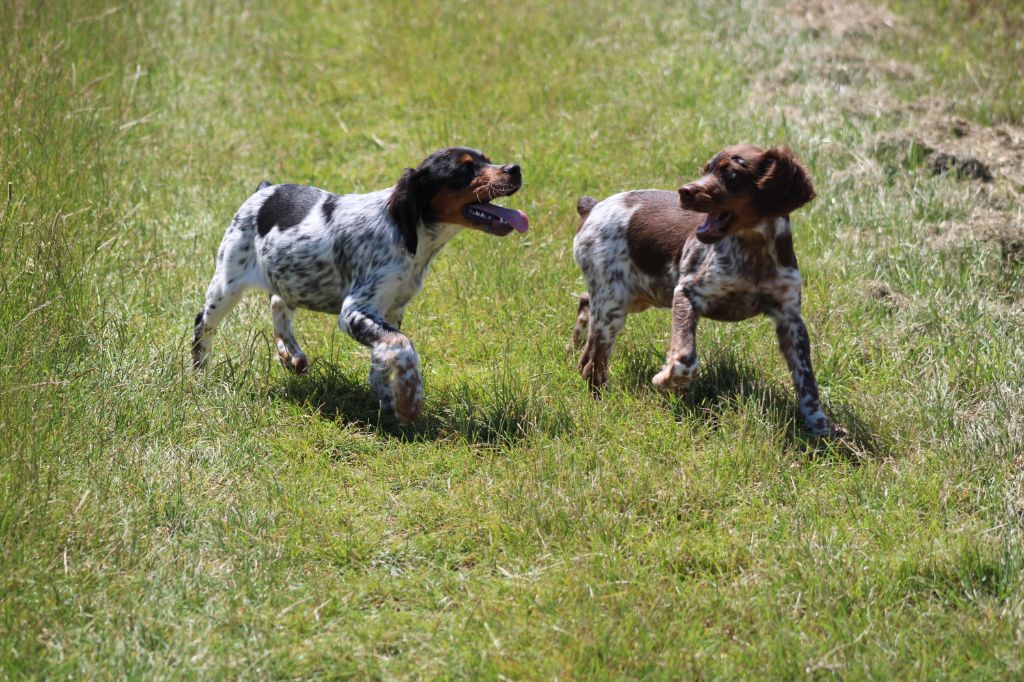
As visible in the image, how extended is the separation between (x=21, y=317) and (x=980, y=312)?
4803 millimetres

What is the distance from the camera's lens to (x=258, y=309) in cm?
697

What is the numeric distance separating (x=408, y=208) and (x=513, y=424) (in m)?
1.12

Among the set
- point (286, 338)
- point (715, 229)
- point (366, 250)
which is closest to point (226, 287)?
point (286, 338)

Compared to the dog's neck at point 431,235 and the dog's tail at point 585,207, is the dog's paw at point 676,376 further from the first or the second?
the dog's tail at point 585,207

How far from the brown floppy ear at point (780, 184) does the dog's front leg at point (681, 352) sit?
0.57 m

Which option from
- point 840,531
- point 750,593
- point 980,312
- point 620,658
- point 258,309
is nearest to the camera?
point 620,658

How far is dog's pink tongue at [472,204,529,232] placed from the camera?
5527 mm

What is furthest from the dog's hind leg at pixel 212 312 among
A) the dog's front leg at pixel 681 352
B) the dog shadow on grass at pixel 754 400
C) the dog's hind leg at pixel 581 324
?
the dog's front leg at pixel 681 352

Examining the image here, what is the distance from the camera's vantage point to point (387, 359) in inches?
215

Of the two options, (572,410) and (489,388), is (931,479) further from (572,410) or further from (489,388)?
(489,388)

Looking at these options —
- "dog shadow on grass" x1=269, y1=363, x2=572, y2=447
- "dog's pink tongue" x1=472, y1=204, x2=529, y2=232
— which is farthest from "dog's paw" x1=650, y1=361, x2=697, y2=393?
"dog's pink tongue" x1=472, y1=204, x2=529, y2=232

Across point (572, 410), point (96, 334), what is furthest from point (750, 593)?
point (96, 334)

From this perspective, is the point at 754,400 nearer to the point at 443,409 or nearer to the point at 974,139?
the point at 443,409

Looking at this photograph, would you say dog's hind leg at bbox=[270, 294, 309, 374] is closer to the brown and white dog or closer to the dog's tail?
the brown and white dog
